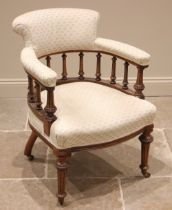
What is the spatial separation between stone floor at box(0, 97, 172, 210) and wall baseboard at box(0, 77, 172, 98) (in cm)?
48

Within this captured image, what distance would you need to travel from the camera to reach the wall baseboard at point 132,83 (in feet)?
11.1

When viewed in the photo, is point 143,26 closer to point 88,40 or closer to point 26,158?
point 88,40

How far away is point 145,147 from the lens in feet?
7.98

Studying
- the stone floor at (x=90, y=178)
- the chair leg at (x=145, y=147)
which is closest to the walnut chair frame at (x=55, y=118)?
the chair leg at (x=145, y=147)

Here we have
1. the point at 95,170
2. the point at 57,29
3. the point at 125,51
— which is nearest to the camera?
the point at 125,51

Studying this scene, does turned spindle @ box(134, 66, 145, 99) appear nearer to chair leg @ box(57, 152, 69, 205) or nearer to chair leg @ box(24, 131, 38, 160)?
chair leg @ box(57, 152, 69, 205)

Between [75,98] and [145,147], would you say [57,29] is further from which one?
[145,147]

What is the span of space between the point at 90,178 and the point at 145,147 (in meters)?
0.36

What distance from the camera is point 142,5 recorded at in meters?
3.17

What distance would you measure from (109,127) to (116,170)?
525 millimetres

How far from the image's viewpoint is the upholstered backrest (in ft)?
7.66

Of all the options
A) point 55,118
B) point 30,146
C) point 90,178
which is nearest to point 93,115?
point 55,118

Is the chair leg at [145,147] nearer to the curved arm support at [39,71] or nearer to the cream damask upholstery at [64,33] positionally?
the cream damask upholstery at [64,33]

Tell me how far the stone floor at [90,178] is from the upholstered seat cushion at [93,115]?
0.36 meters
